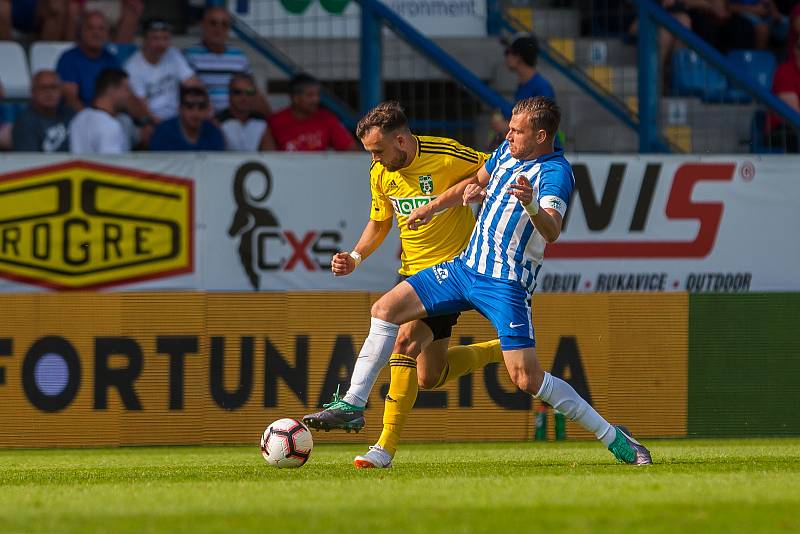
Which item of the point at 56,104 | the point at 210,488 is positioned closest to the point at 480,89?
the point at 56,104

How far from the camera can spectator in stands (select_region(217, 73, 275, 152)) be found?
565 inches

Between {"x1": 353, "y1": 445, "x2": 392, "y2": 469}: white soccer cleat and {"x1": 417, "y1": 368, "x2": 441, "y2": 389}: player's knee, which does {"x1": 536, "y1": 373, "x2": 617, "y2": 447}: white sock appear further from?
{"x1": 353, "y1": 445, "x2": 392, "y2": 469}: white soccer cleat

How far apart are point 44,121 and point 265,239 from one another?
2.33 m

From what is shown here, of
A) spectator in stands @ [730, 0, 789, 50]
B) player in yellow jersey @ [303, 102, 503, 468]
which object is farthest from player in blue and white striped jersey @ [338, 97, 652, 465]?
spectator in stands @ [730, 0, 789, 50]

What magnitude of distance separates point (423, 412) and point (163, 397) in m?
2.07

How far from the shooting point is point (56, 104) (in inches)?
536

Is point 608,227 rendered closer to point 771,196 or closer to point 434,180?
point 771,196

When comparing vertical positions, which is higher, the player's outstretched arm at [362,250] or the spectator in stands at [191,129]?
the spectator in stands at [191,129]

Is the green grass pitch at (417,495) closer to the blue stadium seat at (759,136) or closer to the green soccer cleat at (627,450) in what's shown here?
the green soccer cleat at (627,450)

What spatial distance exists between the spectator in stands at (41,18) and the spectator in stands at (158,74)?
1169 millimetres

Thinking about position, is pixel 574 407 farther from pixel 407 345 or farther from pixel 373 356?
pixel 373 356

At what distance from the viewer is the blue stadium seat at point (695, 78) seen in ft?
50.2

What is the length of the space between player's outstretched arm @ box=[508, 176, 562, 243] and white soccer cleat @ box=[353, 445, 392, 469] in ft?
5.08

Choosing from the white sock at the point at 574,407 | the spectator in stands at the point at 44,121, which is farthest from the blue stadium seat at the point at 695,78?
the white sock at the point at 574,407
